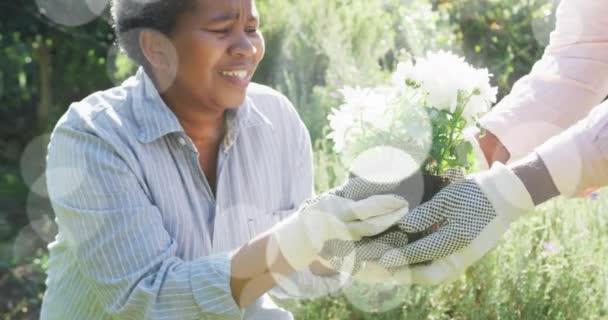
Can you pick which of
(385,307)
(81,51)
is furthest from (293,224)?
(81,51)

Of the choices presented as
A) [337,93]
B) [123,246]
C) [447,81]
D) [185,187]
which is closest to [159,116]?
[185,187]

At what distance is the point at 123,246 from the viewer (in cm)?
208

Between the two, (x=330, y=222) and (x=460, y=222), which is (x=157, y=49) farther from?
(x=460, y=222)

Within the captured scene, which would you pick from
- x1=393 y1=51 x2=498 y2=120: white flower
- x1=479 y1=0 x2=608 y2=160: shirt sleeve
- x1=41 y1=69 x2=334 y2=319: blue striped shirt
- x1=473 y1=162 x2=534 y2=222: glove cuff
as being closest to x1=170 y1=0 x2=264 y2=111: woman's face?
x1=41 y1=69 x2=334 y2=319: blue striped shirt

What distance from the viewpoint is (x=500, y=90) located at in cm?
542

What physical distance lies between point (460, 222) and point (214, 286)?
608 millimetres

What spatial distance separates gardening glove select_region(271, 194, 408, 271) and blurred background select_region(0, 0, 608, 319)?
47.2 inches

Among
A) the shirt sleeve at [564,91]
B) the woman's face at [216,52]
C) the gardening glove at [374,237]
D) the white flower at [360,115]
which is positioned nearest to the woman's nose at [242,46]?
the woman's face at [216,52]

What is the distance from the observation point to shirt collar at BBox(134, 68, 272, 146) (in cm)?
225

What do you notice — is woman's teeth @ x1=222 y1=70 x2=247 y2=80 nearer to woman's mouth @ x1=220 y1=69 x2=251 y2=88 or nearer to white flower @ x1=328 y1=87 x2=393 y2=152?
woman's mouth @ x1=220 y1=69 x2=251 y2=88

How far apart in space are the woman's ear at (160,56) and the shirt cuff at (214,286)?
1.97ft

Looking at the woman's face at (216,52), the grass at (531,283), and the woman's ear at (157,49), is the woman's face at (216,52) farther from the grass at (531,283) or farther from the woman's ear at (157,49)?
the grass at (531,283)

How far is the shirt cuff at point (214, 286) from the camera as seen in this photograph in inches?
79.1

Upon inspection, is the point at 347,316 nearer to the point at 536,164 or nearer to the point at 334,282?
the point at 334,282
